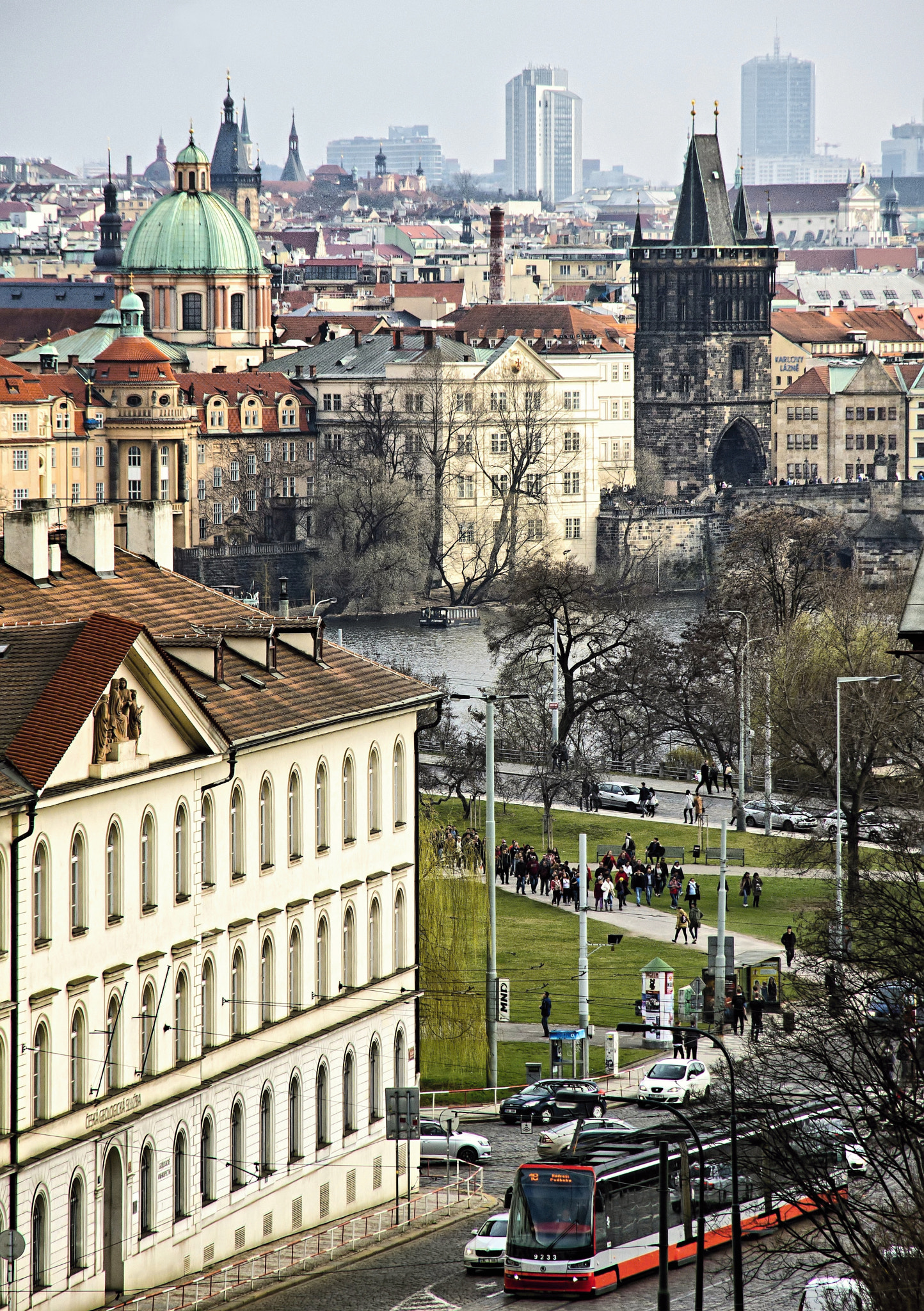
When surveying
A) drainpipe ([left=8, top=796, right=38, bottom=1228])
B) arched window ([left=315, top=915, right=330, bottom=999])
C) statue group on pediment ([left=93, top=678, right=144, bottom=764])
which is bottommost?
arched window ([left=315, top=915, right=330, bottom=999])

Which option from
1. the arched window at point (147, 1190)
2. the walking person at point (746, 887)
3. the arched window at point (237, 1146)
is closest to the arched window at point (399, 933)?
the arched window at point (237, 1146)

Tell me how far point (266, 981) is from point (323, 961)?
197cm

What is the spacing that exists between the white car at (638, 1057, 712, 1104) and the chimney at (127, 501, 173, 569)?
10.8 metres

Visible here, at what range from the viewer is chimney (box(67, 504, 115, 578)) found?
43188 millimetres

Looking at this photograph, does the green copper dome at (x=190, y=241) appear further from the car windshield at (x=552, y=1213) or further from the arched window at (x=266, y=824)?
the car windshield at (x=552, y=1213)

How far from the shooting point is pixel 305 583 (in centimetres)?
14538

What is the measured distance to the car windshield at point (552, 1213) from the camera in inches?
1483

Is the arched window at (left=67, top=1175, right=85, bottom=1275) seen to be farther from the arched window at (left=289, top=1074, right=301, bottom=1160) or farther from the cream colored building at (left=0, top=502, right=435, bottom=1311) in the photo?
the arched window at (left=289, top=1074, right=301, bottom=1160)

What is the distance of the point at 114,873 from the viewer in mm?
37844

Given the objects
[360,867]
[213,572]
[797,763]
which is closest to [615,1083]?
[360,867]

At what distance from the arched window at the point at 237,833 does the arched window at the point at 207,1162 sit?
10.9 ft

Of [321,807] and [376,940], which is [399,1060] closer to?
[376,940]

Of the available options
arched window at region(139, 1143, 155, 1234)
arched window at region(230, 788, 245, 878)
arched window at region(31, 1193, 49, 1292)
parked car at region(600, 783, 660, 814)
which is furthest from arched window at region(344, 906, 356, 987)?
parked car at region(600, 783, 660, 814)

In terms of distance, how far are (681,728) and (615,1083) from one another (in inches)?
1383
